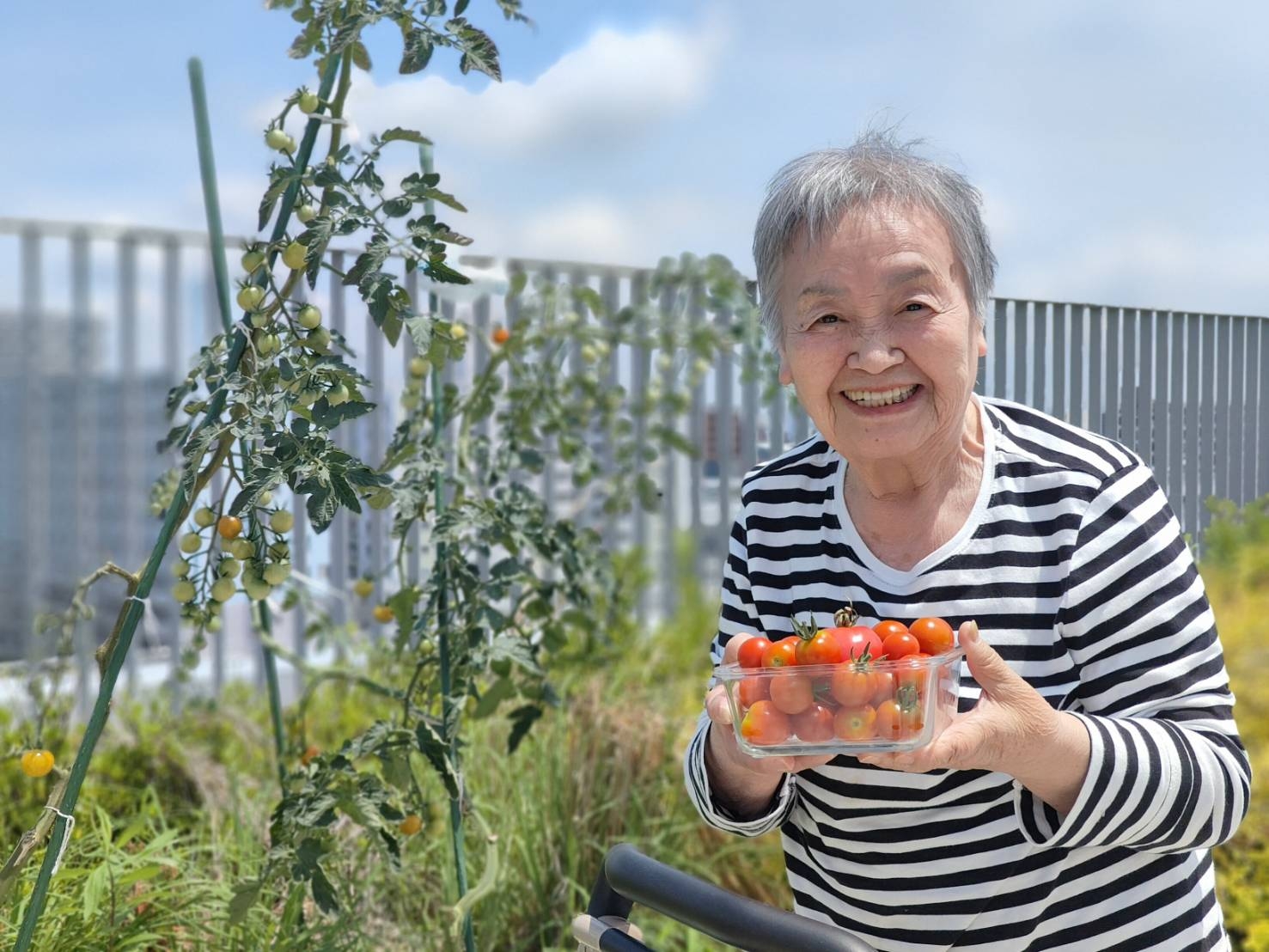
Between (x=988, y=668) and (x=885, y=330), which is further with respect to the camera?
(x=885, y=330)

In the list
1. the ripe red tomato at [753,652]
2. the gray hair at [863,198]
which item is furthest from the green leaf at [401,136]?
the ripe red tomato at [753,652]

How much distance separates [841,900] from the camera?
142 cm

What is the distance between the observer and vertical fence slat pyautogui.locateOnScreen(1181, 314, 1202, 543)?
2354 millimetres

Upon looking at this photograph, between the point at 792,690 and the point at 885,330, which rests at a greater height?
the point at 885,330

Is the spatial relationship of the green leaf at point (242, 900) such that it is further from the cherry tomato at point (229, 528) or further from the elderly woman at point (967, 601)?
the elderly woman at point (967, 601)

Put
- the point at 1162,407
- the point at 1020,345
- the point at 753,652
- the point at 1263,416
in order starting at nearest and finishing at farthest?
1. the point at 753,652
2. the point at 1020,345
3. the point at 1162,407
4. the point at 1263,416

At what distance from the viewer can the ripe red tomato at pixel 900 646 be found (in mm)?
1109

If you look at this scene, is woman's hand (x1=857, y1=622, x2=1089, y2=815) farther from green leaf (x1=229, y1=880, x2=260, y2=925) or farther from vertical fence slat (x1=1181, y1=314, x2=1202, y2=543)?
vertical fence slat (x1=1181, y1=314, x2=1202, y2=543)

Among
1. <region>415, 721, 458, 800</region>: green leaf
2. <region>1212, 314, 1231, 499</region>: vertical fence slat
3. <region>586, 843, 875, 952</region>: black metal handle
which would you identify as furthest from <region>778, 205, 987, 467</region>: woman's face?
<region>1212, 314, 1231, 499</region>: vertical fence slat

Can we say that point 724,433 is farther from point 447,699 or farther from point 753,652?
point 753,652

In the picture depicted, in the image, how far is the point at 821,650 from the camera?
111 centimetres

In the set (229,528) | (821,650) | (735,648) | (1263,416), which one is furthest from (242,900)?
(1263,416)

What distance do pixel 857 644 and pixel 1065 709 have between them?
31 cm

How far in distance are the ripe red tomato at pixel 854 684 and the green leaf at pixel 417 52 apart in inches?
40.3
